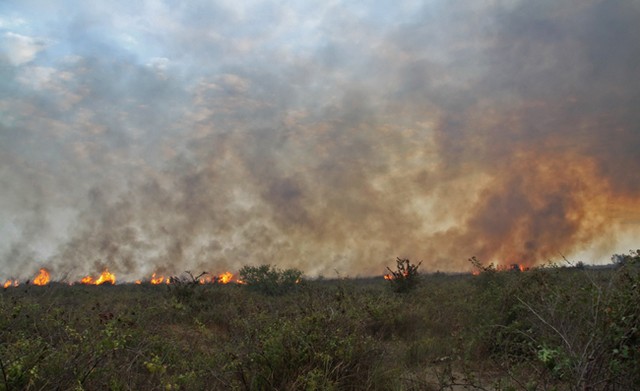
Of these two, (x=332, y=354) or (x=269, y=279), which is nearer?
(x=332, y=354)

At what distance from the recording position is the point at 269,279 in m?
27.2

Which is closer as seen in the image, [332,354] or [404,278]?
[332,354]

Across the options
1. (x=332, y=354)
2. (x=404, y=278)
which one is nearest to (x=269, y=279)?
(x=404, y=278)

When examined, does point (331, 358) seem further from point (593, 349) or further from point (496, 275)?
point (496, 275)

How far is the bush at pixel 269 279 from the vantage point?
26094 mm

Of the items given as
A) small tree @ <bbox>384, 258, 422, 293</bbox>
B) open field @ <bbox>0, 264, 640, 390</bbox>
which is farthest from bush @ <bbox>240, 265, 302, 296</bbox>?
open field @ <bbox>0, 264, 640, 390</bbox>

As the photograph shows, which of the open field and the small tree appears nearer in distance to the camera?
the open field

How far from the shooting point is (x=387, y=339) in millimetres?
11922

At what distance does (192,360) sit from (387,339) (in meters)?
5.86

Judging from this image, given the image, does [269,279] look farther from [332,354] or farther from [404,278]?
[332,354]

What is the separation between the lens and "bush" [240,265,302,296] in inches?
1027

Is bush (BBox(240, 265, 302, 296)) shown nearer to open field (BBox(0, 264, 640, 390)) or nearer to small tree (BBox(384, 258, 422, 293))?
small tree (BBox(384, 258, 422, 293))

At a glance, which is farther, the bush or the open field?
the bush

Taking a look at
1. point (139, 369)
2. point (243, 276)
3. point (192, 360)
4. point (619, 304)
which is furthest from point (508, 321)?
point (243, 276)
